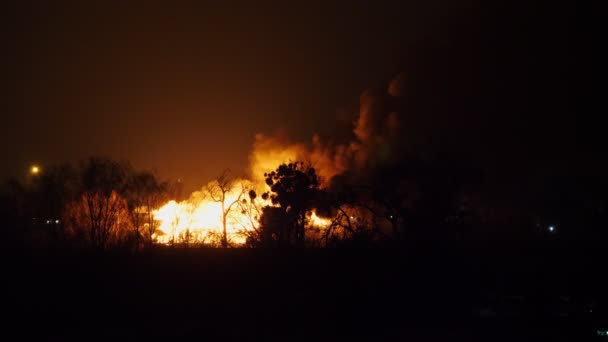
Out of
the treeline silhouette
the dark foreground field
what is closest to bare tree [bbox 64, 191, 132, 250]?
the treeline silhouette

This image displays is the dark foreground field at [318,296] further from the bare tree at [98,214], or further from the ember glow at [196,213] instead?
the ember glow at [196,213]

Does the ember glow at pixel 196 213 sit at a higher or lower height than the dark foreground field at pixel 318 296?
higher

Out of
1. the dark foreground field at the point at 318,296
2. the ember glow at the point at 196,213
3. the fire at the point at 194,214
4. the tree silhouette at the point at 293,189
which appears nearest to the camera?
the dark foreground field at the point at 318,296

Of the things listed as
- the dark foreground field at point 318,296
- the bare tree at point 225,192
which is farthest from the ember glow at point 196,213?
the dark foreground field at point 318,296

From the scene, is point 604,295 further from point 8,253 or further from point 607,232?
point 8,253

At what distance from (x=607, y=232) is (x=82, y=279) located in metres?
21.3

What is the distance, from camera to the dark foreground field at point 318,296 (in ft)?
44.6

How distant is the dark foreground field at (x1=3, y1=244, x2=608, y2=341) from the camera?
44.6 feet

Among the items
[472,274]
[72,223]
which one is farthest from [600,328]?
[72,223]

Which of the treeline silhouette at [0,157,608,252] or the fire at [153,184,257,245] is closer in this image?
the treeline silhouette at [0,157,608,252]

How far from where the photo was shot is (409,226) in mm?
17859

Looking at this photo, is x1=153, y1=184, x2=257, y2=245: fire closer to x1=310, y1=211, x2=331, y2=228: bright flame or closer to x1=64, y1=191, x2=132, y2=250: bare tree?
x1=64, y1=191, x2=132, y2=250: bare tree

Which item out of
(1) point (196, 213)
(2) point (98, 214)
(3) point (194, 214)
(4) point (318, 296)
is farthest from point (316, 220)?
(1) point (196, 213)

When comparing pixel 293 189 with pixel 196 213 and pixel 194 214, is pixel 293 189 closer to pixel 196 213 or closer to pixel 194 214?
pixel 194 214
